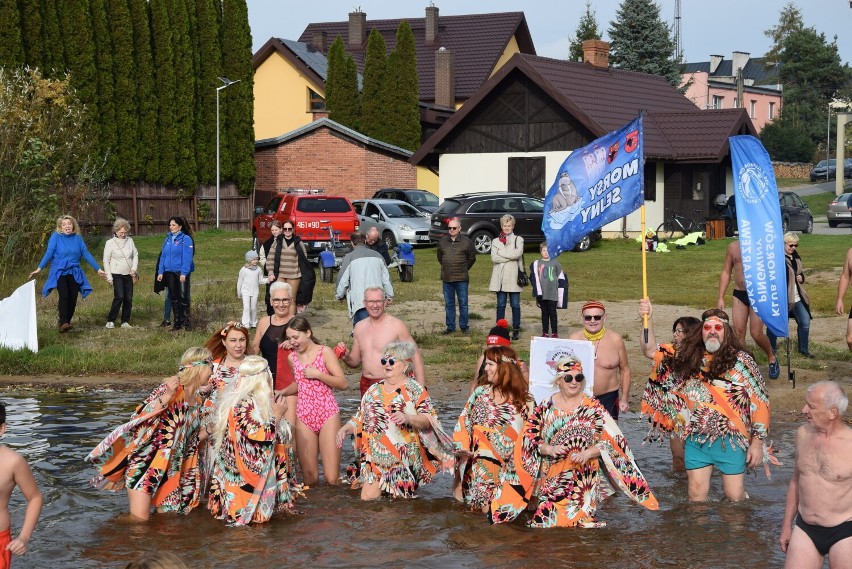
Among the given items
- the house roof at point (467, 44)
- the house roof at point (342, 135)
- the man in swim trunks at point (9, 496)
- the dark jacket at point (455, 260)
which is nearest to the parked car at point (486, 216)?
the house roof at point (342, 135)

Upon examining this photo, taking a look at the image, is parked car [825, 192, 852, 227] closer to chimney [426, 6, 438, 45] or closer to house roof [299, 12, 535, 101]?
house roof [299, 12, 535, 101]

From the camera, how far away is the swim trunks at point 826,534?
634 cm

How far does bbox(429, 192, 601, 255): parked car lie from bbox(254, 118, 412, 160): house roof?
12.3 metres

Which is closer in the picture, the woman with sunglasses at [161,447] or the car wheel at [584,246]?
the woman with sunglasses at [161,447]

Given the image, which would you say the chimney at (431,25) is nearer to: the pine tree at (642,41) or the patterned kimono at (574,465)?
the pine tree at (642,41)

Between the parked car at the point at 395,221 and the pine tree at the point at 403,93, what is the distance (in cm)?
1479

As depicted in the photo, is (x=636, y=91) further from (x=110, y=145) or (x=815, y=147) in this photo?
(x=815, y=147)

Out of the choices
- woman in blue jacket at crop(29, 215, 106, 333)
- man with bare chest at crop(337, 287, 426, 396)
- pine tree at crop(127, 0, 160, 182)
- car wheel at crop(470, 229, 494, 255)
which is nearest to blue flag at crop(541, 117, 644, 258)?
man with bare chest at crop(337, 287, 426, 396)

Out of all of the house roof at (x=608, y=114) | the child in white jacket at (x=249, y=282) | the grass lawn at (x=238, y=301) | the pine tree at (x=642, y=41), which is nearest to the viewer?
the grass lawn at (x=238, y=301)

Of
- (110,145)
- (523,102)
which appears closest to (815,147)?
(523,102)

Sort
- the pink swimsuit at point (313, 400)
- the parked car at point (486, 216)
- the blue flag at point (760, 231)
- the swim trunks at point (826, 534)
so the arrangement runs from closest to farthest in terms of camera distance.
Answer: the swim trunks at point (826, 534), the pink swimsuit at point (313, 400), the blue flag at point (760, 231), the parked car at point (486, 216)

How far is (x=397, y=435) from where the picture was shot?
369 inches

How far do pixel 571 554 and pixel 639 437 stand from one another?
430 cm

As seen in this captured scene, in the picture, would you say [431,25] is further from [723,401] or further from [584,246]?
[723,401]
